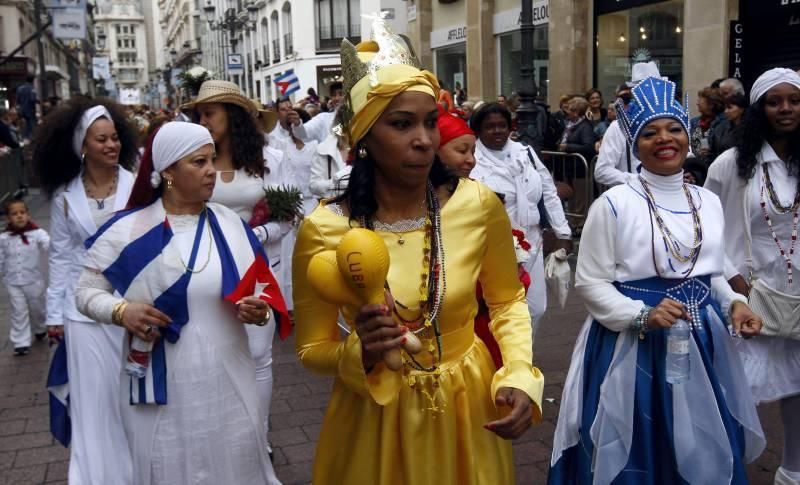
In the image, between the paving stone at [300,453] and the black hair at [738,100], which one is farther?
the black hair at [738,100]

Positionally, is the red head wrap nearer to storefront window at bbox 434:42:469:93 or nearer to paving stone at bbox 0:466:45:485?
paving stone at bbox 0:466:45:485

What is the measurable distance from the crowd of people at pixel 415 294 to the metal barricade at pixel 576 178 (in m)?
6.24

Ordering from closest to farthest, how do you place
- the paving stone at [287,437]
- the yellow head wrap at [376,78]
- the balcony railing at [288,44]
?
the yellow head wrap at [376,78] < the paving stone at [287,437] < the balcony railing at [288,44]

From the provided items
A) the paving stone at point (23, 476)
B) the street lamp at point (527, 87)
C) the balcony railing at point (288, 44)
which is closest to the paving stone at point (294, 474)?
the paving stone at point (23, 476)

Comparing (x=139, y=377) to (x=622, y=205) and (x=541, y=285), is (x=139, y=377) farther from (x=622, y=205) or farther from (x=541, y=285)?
(x=541, y=285)

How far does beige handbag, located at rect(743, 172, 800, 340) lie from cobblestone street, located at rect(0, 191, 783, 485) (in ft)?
2.96

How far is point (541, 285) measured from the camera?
230 inches

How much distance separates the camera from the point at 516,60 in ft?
70.7

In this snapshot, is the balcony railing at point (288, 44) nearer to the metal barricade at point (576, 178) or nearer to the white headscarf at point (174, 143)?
the metal barricade at point (576, 178)

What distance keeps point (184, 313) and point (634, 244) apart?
188 centimetres

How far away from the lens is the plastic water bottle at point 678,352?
135 inches

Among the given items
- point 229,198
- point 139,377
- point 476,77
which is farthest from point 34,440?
point 476,77

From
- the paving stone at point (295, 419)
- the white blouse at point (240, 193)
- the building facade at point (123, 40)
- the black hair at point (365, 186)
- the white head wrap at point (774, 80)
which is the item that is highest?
the building facade at point (123, 40)

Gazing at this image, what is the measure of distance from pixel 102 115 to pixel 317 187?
3.26m
